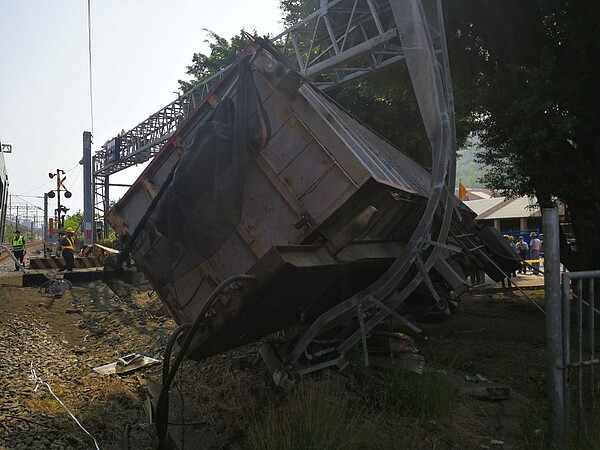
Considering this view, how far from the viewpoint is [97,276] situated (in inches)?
568

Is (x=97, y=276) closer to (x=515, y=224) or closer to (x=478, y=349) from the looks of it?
(x=478, y=349)

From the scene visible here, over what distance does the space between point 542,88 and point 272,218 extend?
6.35 m

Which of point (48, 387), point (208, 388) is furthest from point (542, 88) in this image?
point (48, 387)

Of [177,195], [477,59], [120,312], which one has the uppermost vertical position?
[477,59]

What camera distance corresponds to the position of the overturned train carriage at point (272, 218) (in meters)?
3.43

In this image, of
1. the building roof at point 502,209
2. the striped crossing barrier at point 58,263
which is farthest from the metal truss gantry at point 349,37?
the building roof at point 502,209

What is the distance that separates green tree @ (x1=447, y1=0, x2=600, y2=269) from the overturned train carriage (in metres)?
4.86

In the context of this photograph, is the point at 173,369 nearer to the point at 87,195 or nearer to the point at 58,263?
the point at 58,263

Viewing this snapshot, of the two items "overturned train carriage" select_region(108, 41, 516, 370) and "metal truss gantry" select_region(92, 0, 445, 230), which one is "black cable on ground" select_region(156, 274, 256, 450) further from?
"metal truss gantry" select_region(92, 0, 445, 230)

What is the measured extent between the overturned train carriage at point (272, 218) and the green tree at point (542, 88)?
15.9 ft

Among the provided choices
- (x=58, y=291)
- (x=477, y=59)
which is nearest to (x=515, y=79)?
(x=477, y=59)

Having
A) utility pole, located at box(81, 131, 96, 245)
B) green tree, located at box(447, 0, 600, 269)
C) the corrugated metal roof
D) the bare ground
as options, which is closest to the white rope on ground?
the bare ground

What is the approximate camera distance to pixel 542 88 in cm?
784

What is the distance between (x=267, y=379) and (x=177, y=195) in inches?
67.3
